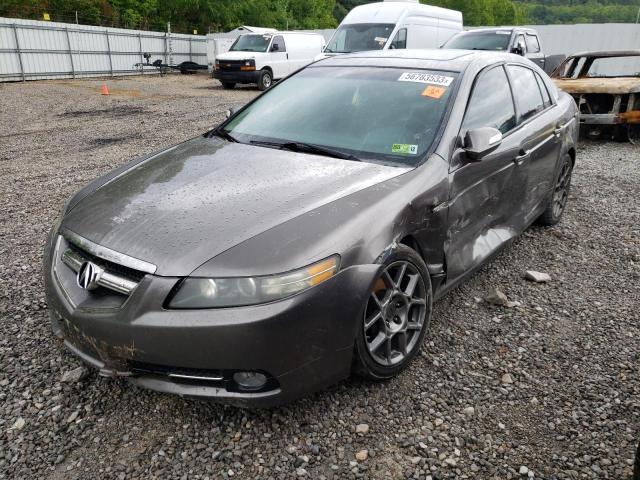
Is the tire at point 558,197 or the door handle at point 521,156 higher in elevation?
the door handle at point 521,156

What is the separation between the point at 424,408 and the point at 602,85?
8347 millimetres

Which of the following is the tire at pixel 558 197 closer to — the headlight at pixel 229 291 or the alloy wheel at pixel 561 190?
the alloy wheel at pixel 561 190

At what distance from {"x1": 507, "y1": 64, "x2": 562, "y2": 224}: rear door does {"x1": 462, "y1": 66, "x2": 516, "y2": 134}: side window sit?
0.16 m

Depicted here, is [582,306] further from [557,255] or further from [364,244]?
[364,244]

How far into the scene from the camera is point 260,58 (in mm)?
18172

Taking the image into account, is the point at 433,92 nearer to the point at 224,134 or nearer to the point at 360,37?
the point at 224,134

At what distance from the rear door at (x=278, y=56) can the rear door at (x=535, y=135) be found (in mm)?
15470

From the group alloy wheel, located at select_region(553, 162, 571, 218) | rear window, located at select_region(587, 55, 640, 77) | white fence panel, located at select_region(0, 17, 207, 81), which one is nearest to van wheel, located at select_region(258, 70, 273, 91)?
white fence panel, located at select_region(0, 17, 207, 81)

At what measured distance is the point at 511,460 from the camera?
86.8 inches

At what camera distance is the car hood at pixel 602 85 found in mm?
8578

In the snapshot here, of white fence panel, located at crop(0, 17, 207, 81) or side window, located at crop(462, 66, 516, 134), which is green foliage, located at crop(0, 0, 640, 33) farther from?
side window, located at crop(462, 66, 516, 134)

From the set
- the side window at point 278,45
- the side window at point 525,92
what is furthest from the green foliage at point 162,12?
the side window at point 525,92

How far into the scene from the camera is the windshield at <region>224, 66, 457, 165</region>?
3004mm

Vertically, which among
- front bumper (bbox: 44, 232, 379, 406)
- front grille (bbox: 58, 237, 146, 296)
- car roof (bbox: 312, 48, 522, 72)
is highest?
car roof (bbox: 312, 48, 522, 72)
